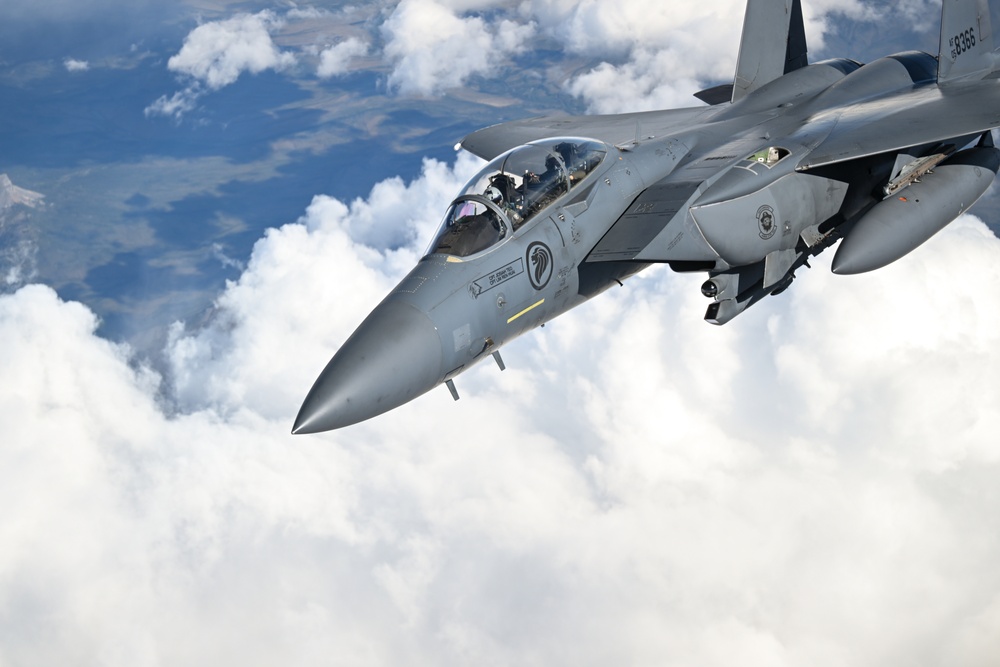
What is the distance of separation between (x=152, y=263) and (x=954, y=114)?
65107 millimetres

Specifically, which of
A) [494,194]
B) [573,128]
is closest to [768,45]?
[573,128]

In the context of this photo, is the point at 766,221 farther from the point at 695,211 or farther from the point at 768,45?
the point at 768,45

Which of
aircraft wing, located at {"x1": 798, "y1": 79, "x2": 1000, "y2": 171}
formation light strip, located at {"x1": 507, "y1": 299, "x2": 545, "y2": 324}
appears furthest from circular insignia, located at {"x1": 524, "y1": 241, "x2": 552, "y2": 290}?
aircraft wing, located at {"x1": 798, "y1": 79, "x2": 1000, "y2": 171}

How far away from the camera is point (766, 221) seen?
1023cm

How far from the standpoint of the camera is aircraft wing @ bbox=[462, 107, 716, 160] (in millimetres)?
14595

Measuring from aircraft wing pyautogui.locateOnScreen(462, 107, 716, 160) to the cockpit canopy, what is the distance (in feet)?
13.7

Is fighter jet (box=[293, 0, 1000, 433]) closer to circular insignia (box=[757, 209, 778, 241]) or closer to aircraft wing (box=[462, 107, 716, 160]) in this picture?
circular insignia (box=[757, 209, 778, 241])

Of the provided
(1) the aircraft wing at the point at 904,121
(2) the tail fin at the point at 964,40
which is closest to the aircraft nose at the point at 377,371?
(1) the aircraft wing at the point at 904,121

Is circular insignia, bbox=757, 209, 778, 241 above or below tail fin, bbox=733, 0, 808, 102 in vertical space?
below

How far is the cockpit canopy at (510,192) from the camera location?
9375 millimetres

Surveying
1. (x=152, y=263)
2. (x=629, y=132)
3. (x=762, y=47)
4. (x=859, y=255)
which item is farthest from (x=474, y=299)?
(x=152, y=263)

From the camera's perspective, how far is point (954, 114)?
11.3 metres

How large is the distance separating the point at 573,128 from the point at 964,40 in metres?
6.25

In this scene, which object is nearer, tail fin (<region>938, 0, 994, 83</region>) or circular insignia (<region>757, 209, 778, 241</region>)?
circular insignia (<region>757, 209, 778, 241</region>)
